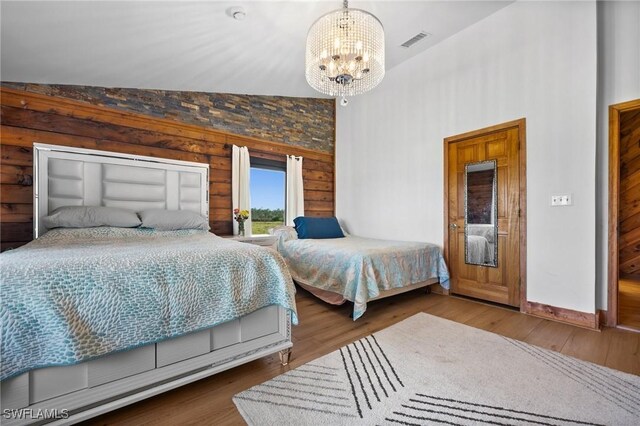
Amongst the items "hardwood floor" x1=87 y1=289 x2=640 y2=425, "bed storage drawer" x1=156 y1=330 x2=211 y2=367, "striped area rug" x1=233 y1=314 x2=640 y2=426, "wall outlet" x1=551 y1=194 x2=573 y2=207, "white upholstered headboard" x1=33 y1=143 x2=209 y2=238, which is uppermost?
"white upholstered headboard" x1=33 y1=143 x2=209 y2=238

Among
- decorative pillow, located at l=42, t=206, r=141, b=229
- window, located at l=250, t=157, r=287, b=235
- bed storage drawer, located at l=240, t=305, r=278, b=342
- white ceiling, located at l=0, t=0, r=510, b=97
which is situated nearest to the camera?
bed storage drawer, located at l=240, t=305, r=278, b=342

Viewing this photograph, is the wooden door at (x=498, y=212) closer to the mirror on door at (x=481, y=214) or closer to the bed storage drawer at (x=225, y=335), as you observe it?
the mirror on door at (x=481, y=214)

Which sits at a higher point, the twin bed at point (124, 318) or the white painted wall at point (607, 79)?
the white painted wall at point (607, 79)

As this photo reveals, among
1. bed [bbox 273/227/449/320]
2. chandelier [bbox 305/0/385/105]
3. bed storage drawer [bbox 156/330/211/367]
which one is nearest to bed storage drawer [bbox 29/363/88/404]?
bed storage drawer [bbox 156/330/211/367]

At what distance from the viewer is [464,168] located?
3.37 m

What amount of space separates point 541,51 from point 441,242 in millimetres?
2258

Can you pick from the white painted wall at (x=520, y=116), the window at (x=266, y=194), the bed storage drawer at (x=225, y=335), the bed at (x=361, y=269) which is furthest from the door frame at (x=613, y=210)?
the window at (x=266, y=194)

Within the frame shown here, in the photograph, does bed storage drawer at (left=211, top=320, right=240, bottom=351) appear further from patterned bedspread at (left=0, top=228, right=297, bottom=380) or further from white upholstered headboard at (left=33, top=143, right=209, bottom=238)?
white upholstered headboard at (left=33, top=143, right=209, bottom=238)

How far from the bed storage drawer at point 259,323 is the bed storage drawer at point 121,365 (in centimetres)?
49

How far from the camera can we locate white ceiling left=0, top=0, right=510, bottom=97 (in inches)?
78.4

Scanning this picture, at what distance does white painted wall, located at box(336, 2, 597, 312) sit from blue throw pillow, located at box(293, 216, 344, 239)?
28.8 inches

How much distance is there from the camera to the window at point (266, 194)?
169 inches

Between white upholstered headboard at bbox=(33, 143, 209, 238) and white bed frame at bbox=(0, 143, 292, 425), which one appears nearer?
white bed frame at bbox=(0, 143, 292, 425)

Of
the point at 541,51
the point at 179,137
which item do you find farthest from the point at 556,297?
the point at 179,137
